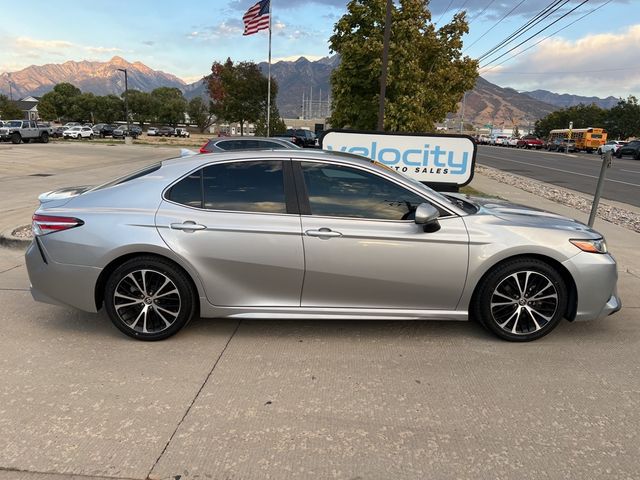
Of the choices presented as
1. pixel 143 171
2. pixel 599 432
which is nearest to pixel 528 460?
A: pixel 599 432

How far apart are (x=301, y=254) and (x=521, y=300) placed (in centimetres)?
183

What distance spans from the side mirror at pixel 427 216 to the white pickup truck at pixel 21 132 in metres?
41.4

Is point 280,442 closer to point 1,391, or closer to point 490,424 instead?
point 490,424

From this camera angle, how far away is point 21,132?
3725 cm

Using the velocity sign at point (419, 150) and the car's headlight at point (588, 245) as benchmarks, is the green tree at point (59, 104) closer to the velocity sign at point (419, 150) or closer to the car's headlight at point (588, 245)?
the velocity sign at point (419, 150)

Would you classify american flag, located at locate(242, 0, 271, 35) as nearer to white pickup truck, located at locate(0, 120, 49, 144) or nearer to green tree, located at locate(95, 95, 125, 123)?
white pickup truck, located at locate(0, 120, 49, 144)

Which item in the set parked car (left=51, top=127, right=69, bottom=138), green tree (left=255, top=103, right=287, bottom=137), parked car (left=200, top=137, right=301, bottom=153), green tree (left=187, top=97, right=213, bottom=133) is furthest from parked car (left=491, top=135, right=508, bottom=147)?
parked car (left=200, top=137, right=301, bottom=153)

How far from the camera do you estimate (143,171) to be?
430 centimetres

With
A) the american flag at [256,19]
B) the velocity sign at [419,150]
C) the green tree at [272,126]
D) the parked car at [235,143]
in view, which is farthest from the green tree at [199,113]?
the velocity sign at [419,150]

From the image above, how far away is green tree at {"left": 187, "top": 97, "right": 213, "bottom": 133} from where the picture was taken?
8994 cm

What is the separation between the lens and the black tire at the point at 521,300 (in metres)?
Result: 3.95

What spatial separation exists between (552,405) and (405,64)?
1389cm

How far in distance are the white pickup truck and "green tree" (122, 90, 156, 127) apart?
54593 mm

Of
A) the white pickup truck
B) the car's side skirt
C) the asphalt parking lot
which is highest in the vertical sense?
the car's side skirt
